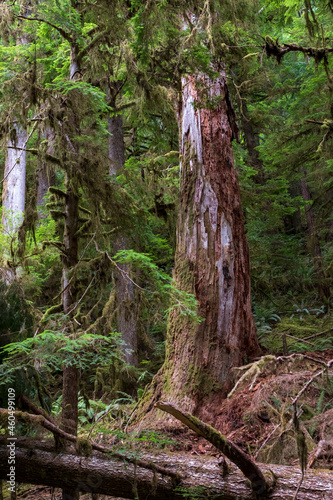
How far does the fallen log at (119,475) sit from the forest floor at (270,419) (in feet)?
A: 1.66

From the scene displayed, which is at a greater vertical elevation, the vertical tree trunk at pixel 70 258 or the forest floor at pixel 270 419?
the vertical tree trunk at pixel 70 258

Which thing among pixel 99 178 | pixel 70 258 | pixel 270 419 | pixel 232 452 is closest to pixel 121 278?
pixel 70 258

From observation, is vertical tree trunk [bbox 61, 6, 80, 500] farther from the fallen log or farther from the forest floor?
the fallen log

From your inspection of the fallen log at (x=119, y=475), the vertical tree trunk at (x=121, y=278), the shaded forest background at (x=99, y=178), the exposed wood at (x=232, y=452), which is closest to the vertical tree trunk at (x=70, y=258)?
the shaded forest background at (x=99, y=178)

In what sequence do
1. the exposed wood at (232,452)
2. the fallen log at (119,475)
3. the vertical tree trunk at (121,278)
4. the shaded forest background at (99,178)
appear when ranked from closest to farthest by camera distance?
the exposed wood at (232,452) < the fallen log at (119,475) < the shaded forest background at (99,178) < the vertical tree trunk at (121,278)

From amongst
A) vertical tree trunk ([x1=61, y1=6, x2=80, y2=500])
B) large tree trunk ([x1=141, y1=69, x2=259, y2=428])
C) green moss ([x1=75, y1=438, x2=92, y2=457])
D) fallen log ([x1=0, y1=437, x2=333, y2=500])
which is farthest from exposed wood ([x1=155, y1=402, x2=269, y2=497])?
vertical tree trunk ([x1=61, y1=6, x2=80, y2=500])

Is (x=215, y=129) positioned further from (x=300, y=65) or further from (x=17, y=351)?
(x=300, y=65)

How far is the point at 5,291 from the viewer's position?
3.36 m

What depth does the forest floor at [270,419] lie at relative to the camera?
12.1 feet

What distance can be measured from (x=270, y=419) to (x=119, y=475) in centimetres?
210

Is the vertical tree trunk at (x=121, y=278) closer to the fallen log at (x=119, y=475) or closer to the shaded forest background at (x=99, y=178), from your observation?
the shaded forest background at (x=99, y=178)

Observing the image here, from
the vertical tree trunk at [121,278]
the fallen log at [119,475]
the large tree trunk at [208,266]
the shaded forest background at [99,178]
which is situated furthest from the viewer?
the vertical tree trunk at [121,278]

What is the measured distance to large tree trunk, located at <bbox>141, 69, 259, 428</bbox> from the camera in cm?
511

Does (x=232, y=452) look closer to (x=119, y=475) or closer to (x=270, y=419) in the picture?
Result: (x=119, y=475)
